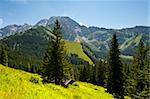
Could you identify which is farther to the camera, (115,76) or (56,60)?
(115,76)

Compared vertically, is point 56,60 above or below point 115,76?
above

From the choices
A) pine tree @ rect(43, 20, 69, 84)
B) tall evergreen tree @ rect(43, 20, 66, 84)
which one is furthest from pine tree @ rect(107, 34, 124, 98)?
tall evergreen tree @ rect(43, 20, 66, 84)

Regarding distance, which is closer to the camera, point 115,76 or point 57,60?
point 57,60

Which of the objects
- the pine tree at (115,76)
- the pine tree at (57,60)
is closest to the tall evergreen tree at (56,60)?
the pine tree at (57,60)

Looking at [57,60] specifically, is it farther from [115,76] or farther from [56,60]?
[115,76]

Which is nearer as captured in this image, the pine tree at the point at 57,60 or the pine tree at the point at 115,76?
the pine tree at the point at 57,60

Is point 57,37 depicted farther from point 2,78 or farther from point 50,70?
point 2,78

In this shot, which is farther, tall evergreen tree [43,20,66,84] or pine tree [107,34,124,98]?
pine tree [107,34,124,98]

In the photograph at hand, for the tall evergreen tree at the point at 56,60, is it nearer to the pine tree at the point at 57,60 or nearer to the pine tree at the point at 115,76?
the pine tree at the point at 57,60

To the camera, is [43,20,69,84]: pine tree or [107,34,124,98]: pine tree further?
[107,34,124,98]: pine tree

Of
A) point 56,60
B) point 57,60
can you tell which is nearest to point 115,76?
point 57,60

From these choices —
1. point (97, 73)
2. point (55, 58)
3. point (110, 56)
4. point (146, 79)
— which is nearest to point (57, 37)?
point (55, 58)

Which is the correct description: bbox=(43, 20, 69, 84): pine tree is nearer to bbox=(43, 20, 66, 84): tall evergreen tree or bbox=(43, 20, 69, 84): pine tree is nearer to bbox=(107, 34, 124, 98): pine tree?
bbox=(43, 20, 66, 84): tall evergreen tree

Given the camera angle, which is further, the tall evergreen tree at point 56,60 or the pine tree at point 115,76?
the pine tree at point 115,76
